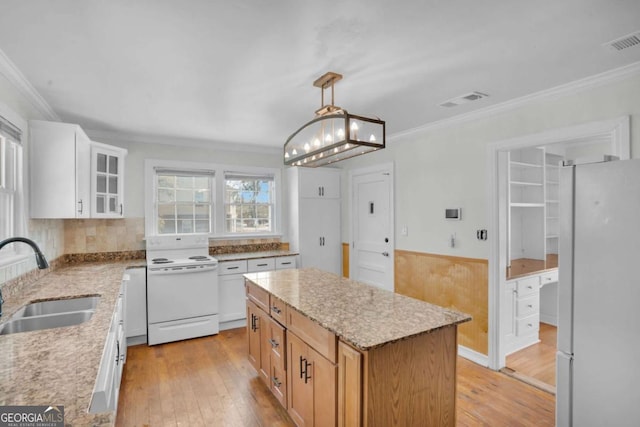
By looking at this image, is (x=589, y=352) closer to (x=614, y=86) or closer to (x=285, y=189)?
(x=614, y=86)

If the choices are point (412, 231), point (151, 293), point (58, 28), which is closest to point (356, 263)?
point (412, 231)

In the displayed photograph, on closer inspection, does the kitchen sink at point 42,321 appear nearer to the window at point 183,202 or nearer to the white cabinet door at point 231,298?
the white cabinet door at point 231,298

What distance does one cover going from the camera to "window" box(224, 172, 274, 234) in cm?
480

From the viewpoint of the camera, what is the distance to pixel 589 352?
161 centimetres

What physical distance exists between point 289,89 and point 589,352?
2.51m

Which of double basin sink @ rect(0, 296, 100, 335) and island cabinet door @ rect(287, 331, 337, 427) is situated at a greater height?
double basin sink @ rect(0, 296, 100, 335)

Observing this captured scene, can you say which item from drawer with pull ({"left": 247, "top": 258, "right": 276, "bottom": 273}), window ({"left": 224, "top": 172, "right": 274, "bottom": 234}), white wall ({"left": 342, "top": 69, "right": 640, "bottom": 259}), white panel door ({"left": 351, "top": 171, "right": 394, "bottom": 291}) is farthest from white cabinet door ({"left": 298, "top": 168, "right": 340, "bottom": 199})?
drawer with pull ({"left": 247, "top": 258, "right": 276, "bottom": 273})

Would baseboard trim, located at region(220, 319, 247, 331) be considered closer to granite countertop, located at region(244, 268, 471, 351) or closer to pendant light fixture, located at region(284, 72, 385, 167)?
granite countertop, located at region(244, 268, 471, 351)

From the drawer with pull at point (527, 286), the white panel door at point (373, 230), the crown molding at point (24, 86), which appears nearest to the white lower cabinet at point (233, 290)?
the white panel door at point (373, 230)

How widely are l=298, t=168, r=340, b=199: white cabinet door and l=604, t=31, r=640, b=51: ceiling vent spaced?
136 inches

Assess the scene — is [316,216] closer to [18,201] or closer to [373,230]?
[373,230]

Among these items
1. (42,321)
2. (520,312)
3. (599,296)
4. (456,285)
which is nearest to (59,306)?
(42,321)

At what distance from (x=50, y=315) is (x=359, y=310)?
72.5 inches

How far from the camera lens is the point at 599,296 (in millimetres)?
1550
